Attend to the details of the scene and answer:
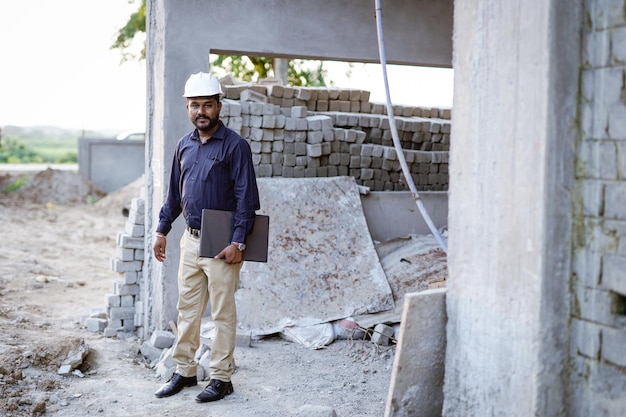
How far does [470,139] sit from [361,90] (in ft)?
18.3

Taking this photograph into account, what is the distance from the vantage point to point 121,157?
20.9 meters

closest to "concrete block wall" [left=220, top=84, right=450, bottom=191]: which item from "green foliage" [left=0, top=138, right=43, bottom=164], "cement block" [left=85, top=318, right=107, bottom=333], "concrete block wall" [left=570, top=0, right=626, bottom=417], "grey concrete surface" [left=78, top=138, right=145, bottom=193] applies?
"cement block" [left=85, top=318, right=107, bottom=333]

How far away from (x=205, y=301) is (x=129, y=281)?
2.41 meters

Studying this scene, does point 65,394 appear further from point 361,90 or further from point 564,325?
point 361,90

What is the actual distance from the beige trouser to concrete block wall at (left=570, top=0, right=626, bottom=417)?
2426mm

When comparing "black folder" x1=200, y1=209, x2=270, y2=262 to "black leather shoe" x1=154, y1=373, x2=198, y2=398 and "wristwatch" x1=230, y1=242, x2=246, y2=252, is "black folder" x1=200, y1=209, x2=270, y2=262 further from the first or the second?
"black leather shoe" x1=154, y1=373, x2=198, y2=398

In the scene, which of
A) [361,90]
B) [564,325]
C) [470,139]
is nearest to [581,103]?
[470,139]

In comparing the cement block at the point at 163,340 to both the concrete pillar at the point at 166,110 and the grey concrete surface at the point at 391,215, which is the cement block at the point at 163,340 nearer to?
the concrete pillar at the point at 166,110

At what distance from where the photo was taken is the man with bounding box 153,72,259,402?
4926 mm

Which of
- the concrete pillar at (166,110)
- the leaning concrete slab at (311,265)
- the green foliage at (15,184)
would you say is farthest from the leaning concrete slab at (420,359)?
the green foliage at (15,184)

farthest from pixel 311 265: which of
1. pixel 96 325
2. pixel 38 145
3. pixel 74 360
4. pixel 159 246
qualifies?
pixel 38 145

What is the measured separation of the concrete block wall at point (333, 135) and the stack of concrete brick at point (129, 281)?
4.60 feet

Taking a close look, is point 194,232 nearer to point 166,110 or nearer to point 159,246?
point 159,246

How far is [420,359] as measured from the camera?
12.7 ft
